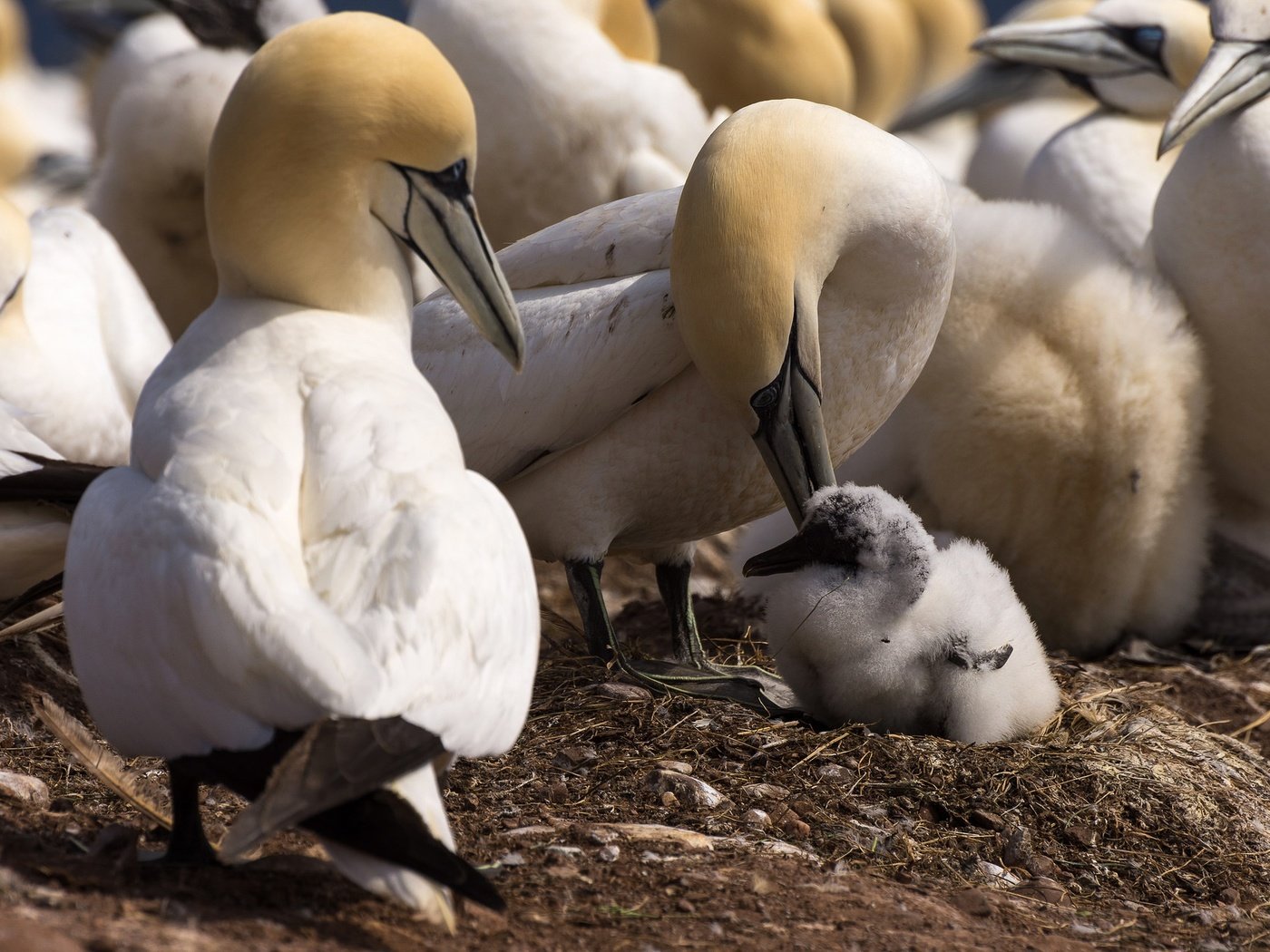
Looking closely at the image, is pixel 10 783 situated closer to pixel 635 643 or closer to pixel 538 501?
pixel 538 501

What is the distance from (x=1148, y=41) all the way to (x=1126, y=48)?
8 centimetres

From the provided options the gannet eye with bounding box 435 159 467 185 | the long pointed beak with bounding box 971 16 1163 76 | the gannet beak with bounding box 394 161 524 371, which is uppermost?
the gannet eye with bounding box 435 159 467 185

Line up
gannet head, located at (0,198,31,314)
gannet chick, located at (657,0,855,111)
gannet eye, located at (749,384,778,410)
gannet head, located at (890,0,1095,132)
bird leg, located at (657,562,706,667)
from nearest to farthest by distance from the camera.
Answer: gannet eye, located at (749,384,778,410) < bird leg, located at (657,562,706,667) < gannet head, located at (0,198,31,314) < gannet chick, located at (657,0,855,111) < gannet head, located at (890,0,1095,132)

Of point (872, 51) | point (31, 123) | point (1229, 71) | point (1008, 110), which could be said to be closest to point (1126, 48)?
point (1229, 71)

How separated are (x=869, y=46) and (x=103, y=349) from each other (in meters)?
7.45

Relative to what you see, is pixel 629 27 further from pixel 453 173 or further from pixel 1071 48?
pixel 453 173

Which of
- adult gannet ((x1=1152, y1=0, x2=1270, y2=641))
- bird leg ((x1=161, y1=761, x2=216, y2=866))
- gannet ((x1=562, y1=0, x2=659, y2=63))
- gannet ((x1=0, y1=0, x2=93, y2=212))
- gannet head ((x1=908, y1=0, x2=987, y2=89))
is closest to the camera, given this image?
bird leg ((x1=161, y1=761, x2=216, y2=866))

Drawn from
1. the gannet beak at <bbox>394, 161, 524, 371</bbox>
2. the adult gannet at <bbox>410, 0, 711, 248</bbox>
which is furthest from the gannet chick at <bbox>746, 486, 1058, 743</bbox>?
the adult gannet at <bbox>410, 0, 711, 248</bbox>

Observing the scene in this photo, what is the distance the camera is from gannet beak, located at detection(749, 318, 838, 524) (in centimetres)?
384

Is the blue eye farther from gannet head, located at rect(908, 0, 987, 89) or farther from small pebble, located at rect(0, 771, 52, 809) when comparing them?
gannet head, located at rect(908, 0, 987, 89)

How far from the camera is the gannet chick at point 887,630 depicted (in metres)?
3.87

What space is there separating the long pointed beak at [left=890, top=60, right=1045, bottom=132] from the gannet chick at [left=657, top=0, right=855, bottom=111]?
108 inches

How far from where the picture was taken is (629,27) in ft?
24.1

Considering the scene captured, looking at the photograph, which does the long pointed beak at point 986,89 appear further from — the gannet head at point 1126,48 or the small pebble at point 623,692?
the small pebble at point 623,692
